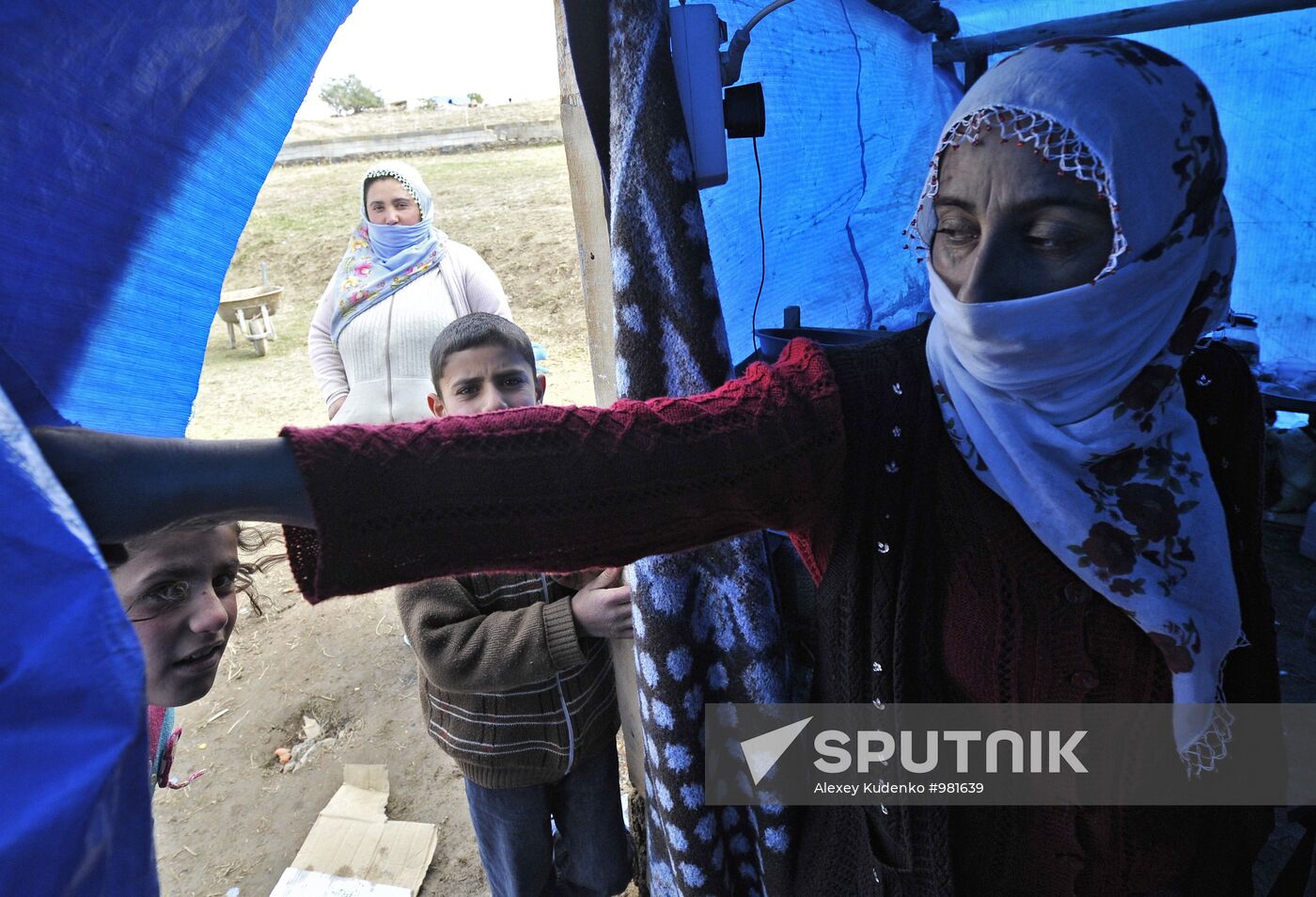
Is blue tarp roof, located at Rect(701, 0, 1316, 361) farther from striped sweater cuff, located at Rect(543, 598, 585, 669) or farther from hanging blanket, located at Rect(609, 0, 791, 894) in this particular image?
striped sweater cuff, located at Rect(543, 598, 585, 669)

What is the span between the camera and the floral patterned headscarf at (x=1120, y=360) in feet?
3.11

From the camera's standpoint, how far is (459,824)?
9.95 feet

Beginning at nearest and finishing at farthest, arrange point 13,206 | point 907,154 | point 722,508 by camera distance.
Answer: point 13,206 < point 722,508 < point 907,154

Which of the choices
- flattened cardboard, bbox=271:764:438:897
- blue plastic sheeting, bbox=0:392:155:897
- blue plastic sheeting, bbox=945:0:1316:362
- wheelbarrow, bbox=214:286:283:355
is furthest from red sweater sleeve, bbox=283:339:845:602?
wheelbarrow, bbox=214:286:283:355

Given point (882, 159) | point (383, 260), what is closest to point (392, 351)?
point (383, 260)

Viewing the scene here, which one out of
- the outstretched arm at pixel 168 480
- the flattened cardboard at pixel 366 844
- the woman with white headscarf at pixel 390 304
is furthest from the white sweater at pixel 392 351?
the outstretched arm at pixel 168 480

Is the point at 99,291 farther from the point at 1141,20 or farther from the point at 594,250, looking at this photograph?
the point at 1141,20

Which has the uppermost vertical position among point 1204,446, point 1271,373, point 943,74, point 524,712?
point 943,74

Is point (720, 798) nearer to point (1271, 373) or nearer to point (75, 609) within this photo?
point (75, 609)

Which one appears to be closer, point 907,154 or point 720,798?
point 720,798

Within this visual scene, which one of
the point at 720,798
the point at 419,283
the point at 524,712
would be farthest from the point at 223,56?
the point at 419,283

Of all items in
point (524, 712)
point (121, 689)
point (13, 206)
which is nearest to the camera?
point (121, 689)

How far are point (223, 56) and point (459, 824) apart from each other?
9.50 ft

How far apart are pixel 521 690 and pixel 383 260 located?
8.40 ft
